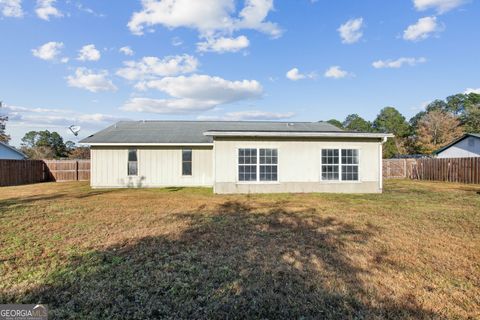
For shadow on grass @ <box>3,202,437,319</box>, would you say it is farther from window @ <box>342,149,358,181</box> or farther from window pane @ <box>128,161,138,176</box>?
window pane @ <box>128,161,138,176</box>

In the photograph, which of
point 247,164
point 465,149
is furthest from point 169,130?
point 465,149

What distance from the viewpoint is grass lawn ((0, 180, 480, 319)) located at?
3.40 m

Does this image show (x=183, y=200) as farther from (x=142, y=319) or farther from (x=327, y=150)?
(x=142, y=319)

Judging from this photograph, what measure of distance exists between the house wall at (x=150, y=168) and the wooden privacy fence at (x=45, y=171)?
24.0ft

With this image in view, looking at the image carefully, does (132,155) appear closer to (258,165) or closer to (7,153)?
(258,165)

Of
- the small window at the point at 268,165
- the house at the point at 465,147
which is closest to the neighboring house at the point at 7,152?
→ the small window at the point at 268,165

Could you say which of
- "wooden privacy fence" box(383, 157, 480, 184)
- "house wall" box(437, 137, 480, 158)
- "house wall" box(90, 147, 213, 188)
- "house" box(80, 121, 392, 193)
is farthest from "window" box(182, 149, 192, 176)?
"house wall" box(437, 137, 480, 158)

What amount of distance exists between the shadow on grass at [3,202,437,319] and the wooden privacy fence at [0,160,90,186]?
19.4 metres

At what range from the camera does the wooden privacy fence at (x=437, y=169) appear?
19.4 metres

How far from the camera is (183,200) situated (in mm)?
11641

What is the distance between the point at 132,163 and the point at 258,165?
773 cm

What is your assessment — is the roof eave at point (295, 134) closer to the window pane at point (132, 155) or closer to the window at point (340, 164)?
the window at point (340, 164)

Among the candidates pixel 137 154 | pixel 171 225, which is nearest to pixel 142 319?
pixel 171 225

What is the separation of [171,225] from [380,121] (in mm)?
62667
